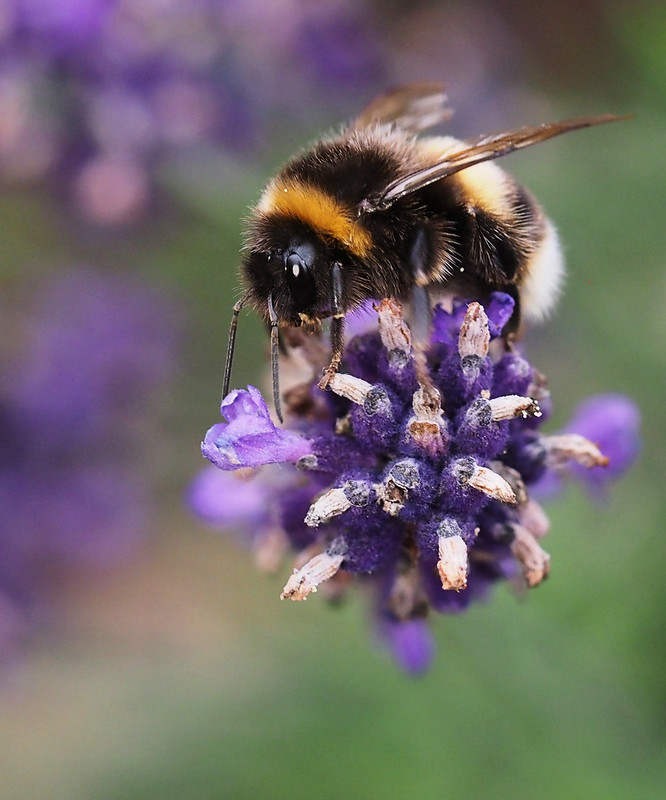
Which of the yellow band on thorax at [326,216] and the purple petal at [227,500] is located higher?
the yellow band on thorax at [326,216]

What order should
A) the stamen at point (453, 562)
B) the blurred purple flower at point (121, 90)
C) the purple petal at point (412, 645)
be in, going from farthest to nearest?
the blurred purple flower at point (121, 90)
the purple petal at point (412, 645)
the stamen at point (453, 562)

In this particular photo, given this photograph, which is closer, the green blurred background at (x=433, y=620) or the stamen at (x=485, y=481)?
the stamen at (x=485, y=481)

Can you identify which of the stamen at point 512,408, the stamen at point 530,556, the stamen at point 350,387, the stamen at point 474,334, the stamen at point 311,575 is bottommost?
the stamen at point 311,575

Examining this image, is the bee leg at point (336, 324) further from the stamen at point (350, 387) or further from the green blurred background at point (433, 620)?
the green blurred background at point (433, 620)

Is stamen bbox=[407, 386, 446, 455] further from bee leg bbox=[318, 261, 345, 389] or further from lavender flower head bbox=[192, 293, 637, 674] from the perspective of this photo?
bee leg bbox=[318, 261, 345, 389]

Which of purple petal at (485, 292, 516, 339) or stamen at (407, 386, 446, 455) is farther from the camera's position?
purple petal at (485, 292, 516, 339)

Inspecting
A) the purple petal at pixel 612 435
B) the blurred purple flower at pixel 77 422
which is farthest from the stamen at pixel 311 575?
the blurred purple flower at pixel 77 422

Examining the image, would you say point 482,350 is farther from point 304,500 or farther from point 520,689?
point 520,689

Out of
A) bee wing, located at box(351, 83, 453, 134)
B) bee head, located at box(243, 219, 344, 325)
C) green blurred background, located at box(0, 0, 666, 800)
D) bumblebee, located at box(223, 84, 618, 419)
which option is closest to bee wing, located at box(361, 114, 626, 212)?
bumblebee, located at box(223, 84, 618, 419)
